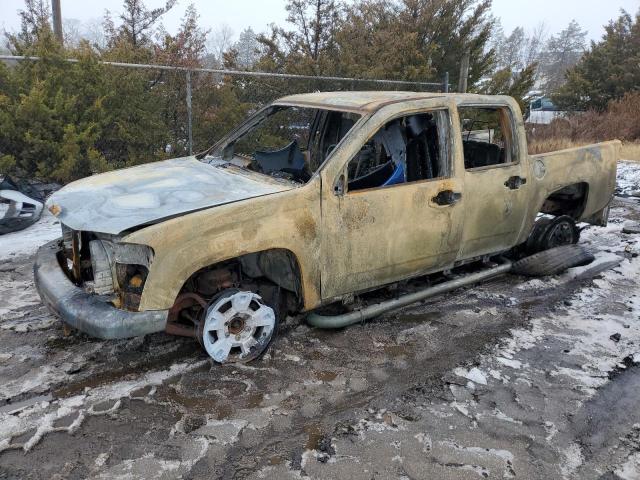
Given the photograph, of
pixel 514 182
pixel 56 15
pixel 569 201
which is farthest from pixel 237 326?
pixel 56 15

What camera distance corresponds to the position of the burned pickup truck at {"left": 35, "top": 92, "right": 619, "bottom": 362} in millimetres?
3059

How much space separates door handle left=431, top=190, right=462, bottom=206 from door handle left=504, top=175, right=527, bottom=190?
2.26 ft

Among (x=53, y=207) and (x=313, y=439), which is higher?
(x=53, y=207)

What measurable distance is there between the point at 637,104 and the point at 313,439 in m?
16.9

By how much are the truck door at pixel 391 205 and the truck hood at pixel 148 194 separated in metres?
0.46

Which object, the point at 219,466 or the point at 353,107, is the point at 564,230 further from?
the point at 219,466

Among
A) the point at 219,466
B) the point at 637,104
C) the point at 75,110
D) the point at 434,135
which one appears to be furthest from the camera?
the point at 637,104

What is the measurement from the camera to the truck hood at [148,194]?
10.1 ft

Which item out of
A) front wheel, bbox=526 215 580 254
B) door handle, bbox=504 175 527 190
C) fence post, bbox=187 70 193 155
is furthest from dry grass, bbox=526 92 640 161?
door handle, bbox=504 175 527 190

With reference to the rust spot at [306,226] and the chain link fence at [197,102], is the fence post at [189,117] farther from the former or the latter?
the rust spot at [306,226]

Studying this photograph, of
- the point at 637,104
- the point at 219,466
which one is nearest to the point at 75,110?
the point at 219,466

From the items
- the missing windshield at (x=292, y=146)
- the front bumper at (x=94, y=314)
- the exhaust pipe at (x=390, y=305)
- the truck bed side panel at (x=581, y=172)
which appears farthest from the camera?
the truck bed side panel at (x=581, y=172)

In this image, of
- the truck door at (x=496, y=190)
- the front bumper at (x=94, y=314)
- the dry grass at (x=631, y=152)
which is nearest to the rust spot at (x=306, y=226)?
the front bumper at (x=94, y=314)

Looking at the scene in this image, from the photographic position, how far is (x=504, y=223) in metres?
4.56
